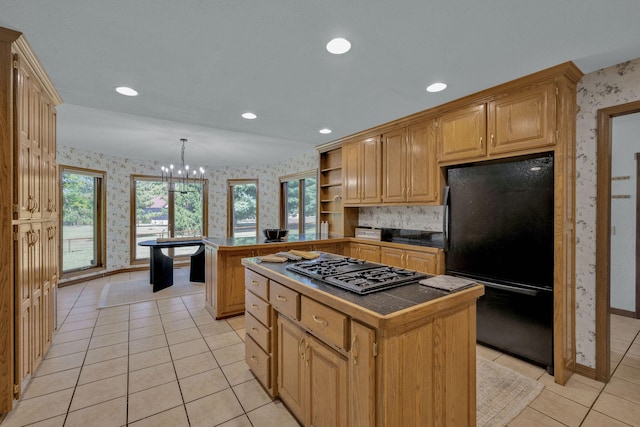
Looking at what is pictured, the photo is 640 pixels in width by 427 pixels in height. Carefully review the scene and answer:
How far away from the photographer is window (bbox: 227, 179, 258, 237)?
24.1 feet

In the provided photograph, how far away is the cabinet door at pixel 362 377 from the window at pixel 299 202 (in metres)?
4.44

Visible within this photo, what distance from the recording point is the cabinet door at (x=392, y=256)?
3.62 metres

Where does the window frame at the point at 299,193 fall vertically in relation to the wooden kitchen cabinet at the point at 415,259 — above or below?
above

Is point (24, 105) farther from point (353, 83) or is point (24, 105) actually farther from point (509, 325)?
point (509, 325)

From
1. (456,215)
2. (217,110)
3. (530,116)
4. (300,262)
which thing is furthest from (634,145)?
(217,110)

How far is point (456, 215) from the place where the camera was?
2992 mm

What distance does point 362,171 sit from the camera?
14.0 feet

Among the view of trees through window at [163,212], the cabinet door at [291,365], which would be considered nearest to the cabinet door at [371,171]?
the cabinet door at [291,365]

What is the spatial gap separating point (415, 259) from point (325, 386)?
2.29 m

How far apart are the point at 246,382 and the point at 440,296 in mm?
1712

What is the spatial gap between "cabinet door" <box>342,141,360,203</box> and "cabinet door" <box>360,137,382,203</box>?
111mm

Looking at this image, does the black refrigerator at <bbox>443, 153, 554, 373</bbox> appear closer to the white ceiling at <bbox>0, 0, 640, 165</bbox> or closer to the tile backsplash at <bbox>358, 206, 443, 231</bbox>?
the tile backsplash at <bbox>358, 206, 443, 231</bbox>

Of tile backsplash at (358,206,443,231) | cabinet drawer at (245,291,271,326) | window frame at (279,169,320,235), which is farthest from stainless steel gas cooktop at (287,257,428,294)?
window frame at (279,169,320,235)

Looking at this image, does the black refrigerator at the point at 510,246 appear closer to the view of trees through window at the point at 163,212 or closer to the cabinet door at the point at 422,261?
the cabinet door at the point at 422,261
